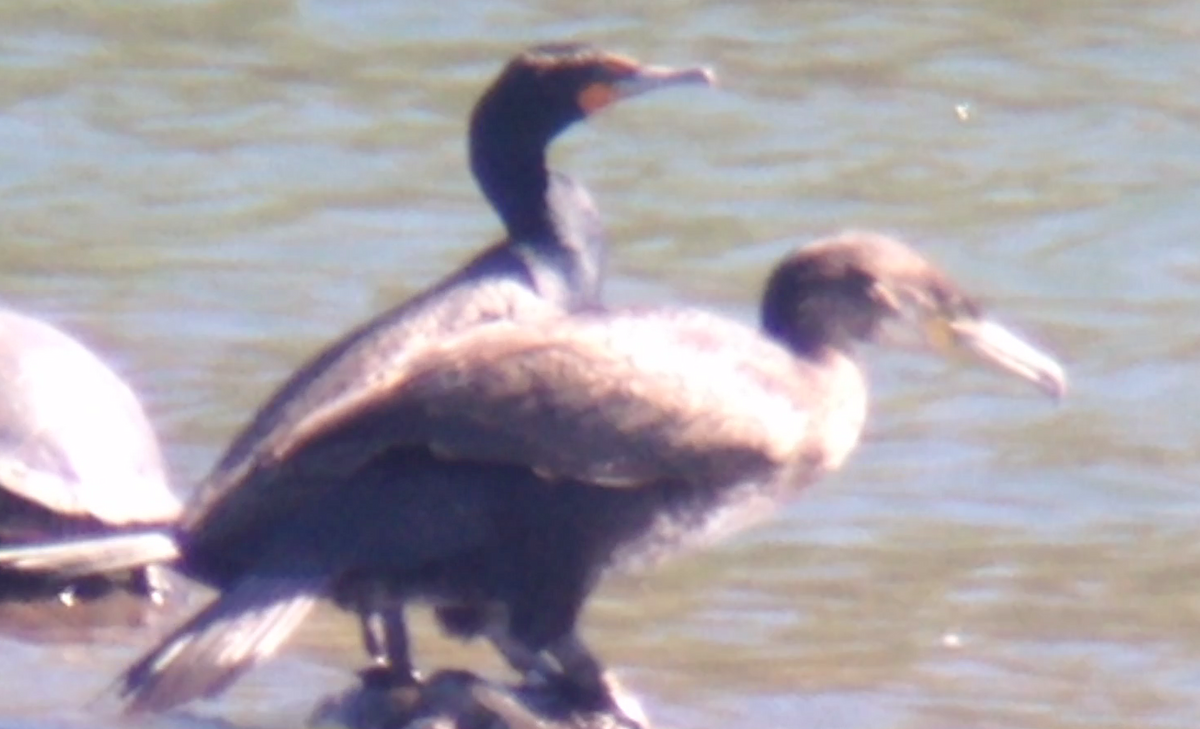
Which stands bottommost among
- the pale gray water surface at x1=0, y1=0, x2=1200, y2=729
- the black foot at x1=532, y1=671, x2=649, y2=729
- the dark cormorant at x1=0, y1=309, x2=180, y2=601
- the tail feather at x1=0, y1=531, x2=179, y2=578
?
the pale gray water surface at x1=0, y1=0, x2=1200, y2=729

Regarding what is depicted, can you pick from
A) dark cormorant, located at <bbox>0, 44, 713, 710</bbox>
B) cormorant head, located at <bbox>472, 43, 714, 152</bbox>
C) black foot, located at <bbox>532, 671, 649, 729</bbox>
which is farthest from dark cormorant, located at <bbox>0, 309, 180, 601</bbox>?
black foot, located at <bbox>532, 671, 649, 729</bbox>

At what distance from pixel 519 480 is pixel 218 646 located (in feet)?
2.25

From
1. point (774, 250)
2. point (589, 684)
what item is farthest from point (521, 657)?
point (774, 250)

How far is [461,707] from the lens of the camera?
701cm

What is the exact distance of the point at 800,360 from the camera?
24.2ft

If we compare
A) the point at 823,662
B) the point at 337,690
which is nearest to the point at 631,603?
the point at 823,662

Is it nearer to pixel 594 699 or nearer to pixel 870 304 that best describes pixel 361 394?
pixel 594 699

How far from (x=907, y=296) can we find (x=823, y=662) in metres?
1.27

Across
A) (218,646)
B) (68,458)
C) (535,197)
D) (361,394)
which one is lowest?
(68,458)

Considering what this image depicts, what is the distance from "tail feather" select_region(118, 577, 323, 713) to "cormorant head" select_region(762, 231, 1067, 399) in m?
1.34

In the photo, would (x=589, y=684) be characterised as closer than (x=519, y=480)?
No

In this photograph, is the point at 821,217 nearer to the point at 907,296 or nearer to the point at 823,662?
the point at 823,662

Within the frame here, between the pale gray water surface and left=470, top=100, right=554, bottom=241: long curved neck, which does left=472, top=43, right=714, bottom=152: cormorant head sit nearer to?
left=470, top=100, right=554, bottom=241: long curved neck

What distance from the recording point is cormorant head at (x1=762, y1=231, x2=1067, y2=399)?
7461 mm
